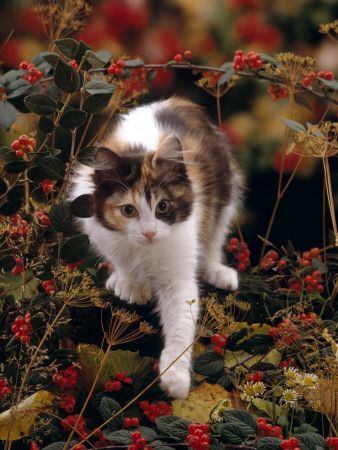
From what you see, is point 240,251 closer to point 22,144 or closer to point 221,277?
point 221,277

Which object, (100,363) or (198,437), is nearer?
(198,437)

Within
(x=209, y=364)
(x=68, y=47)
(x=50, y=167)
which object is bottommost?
(x=209, y=364)

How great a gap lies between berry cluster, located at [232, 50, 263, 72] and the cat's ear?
0.82ft

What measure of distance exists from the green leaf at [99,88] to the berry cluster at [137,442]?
58 centimetres

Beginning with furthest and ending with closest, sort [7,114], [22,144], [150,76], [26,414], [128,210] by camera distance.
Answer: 1. [150,76]
2. [128,210]
3. [7,114]
4. [22,144]
5. [26,414]

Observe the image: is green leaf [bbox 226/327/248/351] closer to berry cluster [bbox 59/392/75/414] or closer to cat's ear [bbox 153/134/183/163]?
berry cluster [bbox 59/392/75/414]

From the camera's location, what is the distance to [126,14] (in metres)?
1.76

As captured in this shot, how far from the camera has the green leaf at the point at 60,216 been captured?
1000mm

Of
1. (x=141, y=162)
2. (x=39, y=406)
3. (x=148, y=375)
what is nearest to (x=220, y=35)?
(x=141, y=162)

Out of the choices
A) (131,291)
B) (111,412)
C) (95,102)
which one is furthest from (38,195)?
(111,412)

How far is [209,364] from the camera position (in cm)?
101

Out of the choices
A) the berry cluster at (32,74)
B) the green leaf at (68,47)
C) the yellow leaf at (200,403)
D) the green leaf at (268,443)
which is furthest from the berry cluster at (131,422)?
the berry cluster at (32,74)

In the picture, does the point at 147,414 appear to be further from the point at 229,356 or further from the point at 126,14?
the point at 126,14

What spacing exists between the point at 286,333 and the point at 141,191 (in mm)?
447
